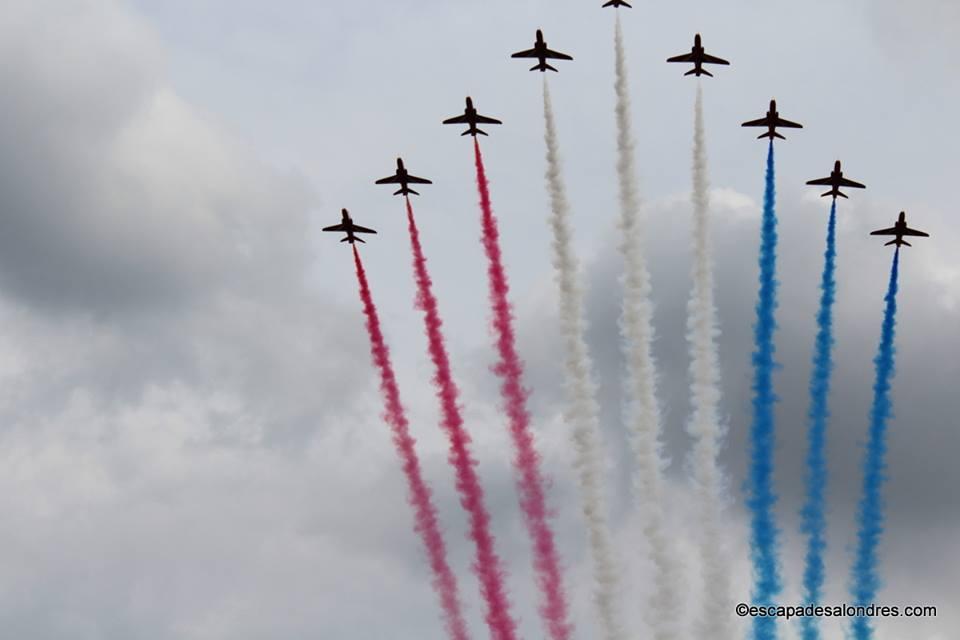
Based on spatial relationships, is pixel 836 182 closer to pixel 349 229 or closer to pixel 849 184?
pixel 849 184

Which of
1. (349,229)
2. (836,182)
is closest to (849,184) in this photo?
(836,182)

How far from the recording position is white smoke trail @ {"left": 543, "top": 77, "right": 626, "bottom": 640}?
14575cm

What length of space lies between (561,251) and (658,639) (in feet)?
109

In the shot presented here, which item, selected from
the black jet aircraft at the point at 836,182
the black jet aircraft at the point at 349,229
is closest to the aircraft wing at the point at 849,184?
the black jet aircraft at the point at 836,182

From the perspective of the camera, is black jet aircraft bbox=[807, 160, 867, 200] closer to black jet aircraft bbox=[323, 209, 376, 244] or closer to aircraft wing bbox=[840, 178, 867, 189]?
aircraft wing bbox=[840, 178, 867, 189]

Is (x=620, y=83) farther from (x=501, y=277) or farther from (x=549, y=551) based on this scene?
(x=549, y=551)

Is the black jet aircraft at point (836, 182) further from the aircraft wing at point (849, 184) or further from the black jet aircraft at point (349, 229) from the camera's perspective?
the black jet aircraft at point (349, 229)

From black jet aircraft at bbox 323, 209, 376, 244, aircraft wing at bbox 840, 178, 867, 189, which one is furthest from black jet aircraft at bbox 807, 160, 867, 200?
black jet aircraft at bbox 323, 209, 376, 244

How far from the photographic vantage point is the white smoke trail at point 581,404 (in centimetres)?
14575

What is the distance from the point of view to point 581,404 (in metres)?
147

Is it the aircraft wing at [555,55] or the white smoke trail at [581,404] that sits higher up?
the aircraft wing at [555,55]

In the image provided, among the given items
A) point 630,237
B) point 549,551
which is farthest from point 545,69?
point 549,551

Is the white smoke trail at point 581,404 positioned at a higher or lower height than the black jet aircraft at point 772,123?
lower

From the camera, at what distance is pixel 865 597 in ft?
497
